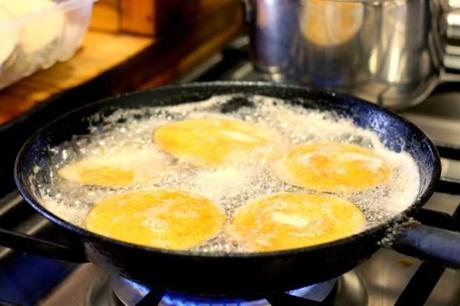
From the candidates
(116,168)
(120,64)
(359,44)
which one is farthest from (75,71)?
(359,44)

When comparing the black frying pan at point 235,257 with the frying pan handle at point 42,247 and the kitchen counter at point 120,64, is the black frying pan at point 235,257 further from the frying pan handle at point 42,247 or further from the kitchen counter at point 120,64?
the kitchen counter at point 120,64

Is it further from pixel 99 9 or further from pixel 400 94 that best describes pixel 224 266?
pixel 99 9

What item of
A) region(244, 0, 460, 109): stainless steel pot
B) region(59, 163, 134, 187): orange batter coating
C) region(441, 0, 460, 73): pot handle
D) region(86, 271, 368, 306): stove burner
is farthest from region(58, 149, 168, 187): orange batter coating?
region(441, 0, 460, 73): pot handle

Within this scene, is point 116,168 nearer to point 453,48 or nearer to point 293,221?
point 293,221

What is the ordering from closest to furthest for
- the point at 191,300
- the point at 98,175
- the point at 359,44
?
the point at 191,300 < the point at 98,175 < the point at 359,44

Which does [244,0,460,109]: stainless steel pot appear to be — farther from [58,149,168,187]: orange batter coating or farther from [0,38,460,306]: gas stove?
[58,149,168,187]: orange batter coating

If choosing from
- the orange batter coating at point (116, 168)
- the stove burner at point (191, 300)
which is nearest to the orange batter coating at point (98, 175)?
the orange batter coating at point (116, 168)
